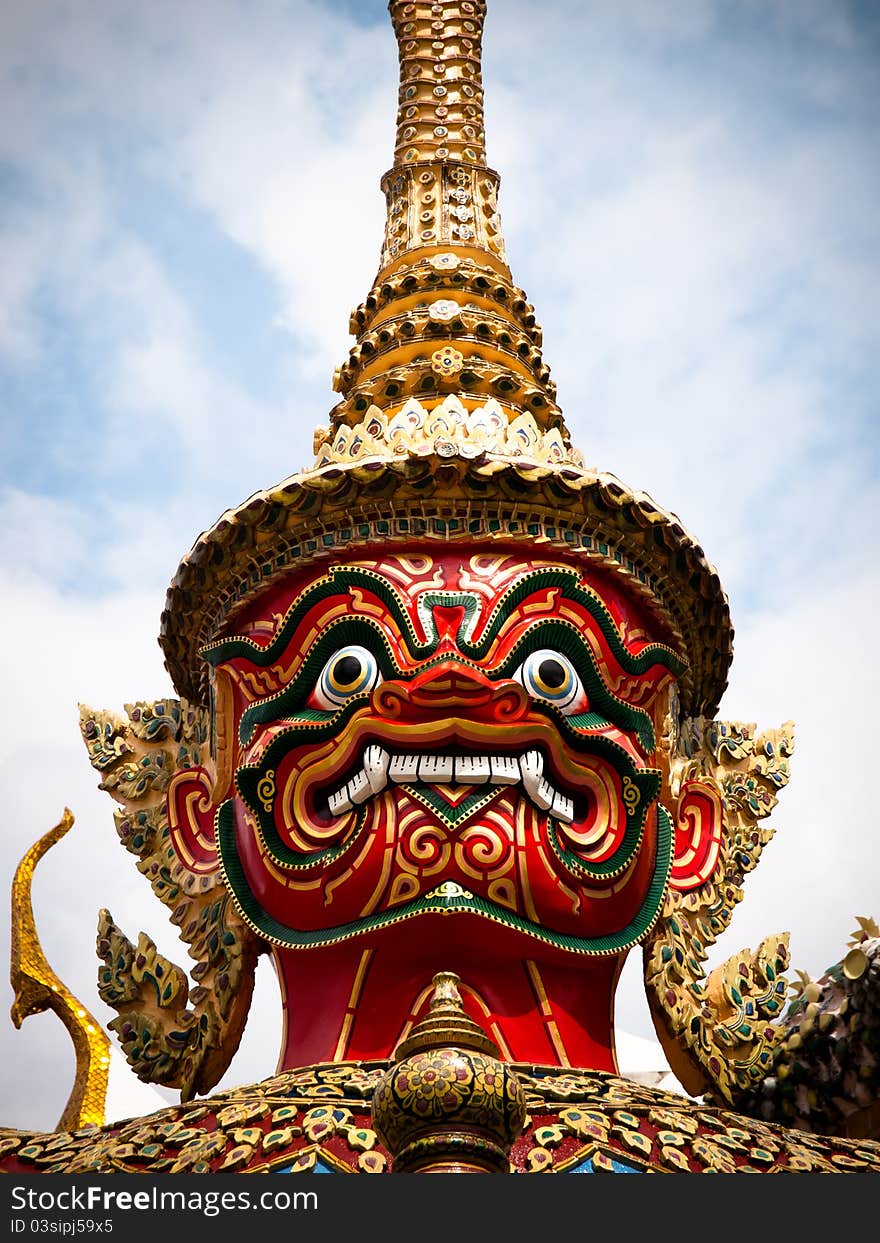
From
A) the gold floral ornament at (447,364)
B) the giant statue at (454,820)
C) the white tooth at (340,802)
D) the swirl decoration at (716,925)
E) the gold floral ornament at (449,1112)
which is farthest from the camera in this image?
the gold floral ornament at (447,364)

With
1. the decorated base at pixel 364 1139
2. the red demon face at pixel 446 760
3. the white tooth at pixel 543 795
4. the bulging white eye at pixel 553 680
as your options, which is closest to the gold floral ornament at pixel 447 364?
the red demon face at pixel 446 760

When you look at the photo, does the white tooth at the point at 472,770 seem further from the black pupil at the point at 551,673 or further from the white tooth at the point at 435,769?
the black pupil at the point at 551,673

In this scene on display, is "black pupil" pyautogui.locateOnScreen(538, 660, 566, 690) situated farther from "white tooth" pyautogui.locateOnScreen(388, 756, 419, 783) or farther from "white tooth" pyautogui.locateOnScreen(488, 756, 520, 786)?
"white tooth" pyautogui.locateOnScreen(388, 756, 419, 783)

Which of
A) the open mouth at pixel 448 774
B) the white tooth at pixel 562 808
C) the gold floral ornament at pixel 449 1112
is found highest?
the open mouth at pixel 448 774

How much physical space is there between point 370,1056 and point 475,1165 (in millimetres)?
2572

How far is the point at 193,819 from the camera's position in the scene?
820 cm

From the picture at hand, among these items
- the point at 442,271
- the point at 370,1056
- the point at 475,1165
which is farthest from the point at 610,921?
the point at 442,271

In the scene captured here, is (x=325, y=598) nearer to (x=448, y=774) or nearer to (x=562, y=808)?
(x=448, y=774)

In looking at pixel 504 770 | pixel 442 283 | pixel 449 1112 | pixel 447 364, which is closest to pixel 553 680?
pixel 504 770

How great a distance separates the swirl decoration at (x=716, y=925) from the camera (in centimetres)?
770

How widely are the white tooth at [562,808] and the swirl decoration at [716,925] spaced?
78 cm

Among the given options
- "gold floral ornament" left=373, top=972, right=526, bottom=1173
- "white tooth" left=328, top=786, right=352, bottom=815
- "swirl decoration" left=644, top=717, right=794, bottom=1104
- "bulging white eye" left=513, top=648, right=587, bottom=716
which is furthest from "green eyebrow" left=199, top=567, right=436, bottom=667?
"gold floral ornament" left=373, top=972, right=526, bottom=1173

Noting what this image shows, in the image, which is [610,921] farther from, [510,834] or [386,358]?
[386,358]

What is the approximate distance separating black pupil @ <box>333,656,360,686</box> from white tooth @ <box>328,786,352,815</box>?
480 mm
